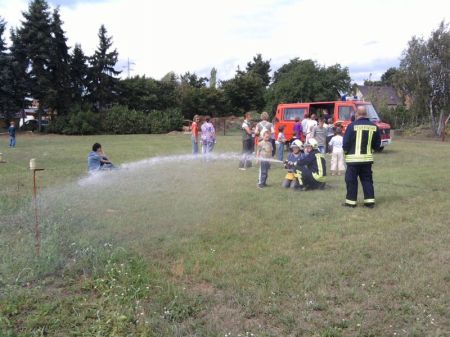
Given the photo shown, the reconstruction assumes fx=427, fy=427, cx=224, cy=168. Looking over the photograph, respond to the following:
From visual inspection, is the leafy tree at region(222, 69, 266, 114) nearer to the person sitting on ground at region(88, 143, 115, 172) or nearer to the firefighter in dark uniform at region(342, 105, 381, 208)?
the person sitting on ground at region(88, 143, 115, 172)

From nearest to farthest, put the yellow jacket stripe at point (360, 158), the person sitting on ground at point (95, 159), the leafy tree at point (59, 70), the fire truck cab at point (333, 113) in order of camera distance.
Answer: the yellow jacket stripe at point (360, 158) < the person sitting on ground at point (95, 159) < the fire truck cab at point (333, 113) < the leafy tree at point (59, 70)

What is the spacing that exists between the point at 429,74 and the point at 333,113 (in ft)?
55.9

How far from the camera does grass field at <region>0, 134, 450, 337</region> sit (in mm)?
3777

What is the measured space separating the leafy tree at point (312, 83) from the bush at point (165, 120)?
10015 mm

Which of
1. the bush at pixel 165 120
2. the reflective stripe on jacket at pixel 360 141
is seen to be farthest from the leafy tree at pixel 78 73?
the reflective stripe on jacket at pixel 360 141

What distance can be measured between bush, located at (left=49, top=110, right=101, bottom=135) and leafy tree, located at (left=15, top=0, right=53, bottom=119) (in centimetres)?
251

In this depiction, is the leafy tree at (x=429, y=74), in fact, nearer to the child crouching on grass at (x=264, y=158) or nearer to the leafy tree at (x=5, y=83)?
the child crouching on grass at (x=264, y=158)

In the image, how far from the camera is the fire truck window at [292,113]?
64.4 feet

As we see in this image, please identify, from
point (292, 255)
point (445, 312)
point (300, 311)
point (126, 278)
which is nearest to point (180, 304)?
point (126, 278)

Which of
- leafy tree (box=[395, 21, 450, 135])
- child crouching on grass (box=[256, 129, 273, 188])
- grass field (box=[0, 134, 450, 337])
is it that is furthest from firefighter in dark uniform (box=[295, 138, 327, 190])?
leafy tree (box=[395, 21, 450, 135])

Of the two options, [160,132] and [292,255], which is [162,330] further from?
[160,132]

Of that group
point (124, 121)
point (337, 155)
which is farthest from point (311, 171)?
point (124, 121)

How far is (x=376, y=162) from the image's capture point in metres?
15.0

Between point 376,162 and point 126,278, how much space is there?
12329 millimetres
